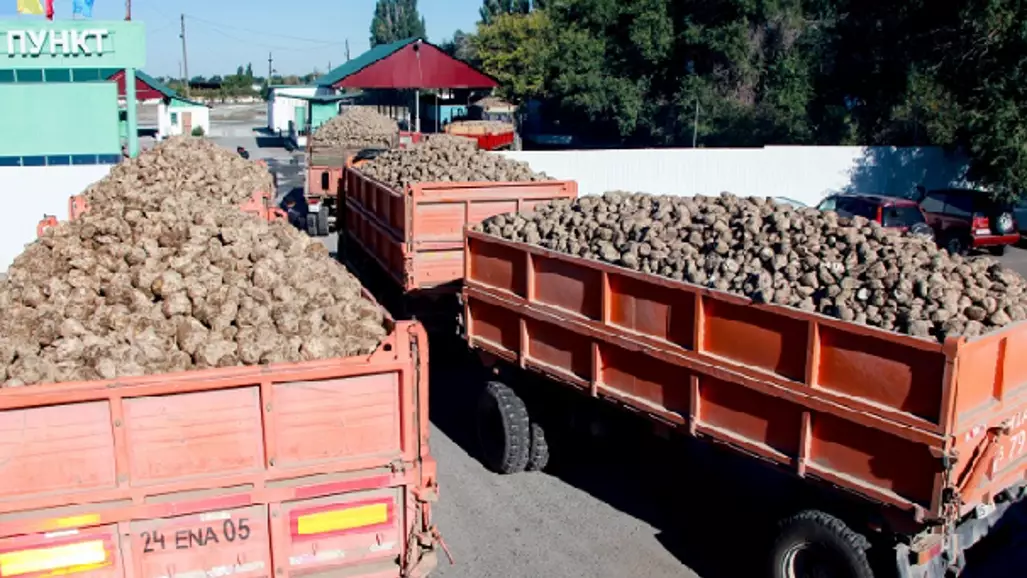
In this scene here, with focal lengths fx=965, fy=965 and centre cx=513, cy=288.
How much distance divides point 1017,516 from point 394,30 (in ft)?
462

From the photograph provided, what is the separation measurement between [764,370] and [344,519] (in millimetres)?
3013

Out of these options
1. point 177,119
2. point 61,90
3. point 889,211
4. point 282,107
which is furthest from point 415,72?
point 889,211

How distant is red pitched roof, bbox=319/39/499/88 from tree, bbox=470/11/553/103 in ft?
10.4

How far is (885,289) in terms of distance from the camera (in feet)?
20.5

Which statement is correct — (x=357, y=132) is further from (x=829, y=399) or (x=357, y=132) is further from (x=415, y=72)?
(x=829, y=399)

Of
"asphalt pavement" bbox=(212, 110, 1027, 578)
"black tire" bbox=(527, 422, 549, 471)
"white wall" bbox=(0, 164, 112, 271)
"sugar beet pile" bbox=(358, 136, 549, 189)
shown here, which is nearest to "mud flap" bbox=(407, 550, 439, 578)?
"asphalt pavement" bbox=(212, 110, 1027, 578)

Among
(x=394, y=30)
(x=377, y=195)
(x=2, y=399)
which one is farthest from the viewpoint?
(x=394, y=30)

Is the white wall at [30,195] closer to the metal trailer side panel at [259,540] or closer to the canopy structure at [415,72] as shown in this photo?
the metal trailer side panel at [259,540]

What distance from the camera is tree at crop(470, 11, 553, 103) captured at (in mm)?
50750

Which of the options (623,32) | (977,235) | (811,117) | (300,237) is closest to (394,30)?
(623,32)

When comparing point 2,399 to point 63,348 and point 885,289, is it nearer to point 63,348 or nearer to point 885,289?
point 63,348

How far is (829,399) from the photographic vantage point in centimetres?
A: 604

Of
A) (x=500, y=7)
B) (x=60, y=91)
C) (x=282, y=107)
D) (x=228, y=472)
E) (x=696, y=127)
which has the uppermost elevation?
(x=500, y=7)

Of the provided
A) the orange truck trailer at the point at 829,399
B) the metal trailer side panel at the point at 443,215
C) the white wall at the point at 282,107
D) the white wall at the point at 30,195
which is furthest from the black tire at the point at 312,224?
the white wall at the point at 282,107
